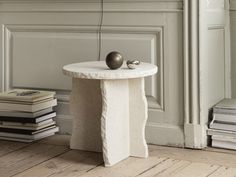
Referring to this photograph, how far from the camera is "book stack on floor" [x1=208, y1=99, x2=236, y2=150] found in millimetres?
2230

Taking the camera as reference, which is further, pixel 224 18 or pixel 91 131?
pixel 224 18

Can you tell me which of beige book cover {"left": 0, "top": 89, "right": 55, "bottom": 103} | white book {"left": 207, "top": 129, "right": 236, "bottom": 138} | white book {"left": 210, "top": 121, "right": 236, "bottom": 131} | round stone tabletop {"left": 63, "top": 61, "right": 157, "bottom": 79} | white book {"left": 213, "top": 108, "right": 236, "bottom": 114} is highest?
round stone tabletop {"left": 63, "top": 61, "right": 157, "bottom": 79}

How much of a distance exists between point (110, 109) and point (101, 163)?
25 cm

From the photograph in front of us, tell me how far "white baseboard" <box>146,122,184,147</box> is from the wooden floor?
46 millimetres

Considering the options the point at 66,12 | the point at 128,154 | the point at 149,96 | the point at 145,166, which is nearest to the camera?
the point at 145,166

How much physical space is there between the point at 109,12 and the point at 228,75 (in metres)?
0.73

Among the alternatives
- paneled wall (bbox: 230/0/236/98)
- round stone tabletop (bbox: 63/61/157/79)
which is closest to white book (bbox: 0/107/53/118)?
round stone tabletop (bbox: 63/61/157/79)

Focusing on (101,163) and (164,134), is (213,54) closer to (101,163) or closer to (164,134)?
(164,134)

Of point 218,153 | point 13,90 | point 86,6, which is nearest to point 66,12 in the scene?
point 86,6

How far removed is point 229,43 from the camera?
8.32 feet

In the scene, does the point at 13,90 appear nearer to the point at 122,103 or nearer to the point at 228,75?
the point at 122,103

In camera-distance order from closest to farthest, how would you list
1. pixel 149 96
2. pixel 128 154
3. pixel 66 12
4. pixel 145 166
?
1. pixel 145 166
2. pixel 128 154
3. pixel 149 96
4. pixel 66 12

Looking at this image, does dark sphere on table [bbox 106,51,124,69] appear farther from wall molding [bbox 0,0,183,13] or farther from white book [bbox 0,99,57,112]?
white book [bbox 0,99,57,112]

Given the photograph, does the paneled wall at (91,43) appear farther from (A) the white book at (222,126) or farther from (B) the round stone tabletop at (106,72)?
(B) the round stone tabletop at (106,72)
